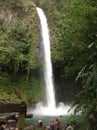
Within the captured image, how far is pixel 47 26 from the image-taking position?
36.5 meters

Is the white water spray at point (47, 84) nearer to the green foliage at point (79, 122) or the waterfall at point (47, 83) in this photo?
the waterfall at point (47, 83)

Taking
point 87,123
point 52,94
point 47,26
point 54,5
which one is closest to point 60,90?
point 52,94

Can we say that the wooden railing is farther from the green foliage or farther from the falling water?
the falling water

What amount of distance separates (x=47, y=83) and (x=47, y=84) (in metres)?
0.10

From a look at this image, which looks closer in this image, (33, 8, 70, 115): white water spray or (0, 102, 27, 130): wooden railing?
(0, 102, 27, 130): wooden railing

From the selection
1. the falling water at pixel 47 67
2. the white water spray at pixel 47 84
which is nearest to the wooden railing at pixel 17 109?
the white water spray at pixel 47 84

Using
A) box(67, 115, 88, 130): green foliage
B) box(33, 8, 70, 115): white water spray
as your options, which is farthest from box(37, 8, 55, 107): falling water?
box(67, 115, 88, 130): green foliage

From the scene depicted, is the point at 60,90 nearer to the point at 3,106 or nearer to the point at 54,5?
the point at 54,5

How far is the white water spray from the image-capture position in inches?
1184

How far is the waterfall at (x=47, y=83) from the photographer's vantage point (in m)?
30.1

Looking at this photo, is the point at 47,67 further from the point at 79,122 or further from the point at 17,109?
the point at 17,109

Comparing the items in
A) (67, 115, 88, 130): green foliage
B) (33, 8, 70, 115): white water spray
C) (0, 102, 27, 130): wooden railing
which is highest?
(33, 8, 70, 115): white water spray

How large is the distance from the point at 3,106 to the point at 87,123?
6.91m

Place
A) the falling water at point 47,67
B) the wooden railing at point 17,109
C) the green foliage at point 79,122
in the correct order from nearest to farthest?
the wooden railing at point 17,109 → the green foliage at point 79,122 → the falling water at point 47,67
